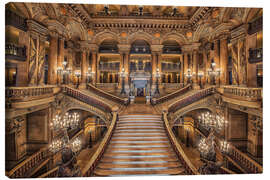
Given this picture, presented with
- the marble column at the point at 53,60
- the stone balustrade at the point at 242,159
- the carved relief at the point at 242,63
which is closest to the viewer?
the stone balustrade at the point at 242,159

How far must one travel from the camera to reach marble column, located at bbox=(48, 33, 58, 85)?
314 inches

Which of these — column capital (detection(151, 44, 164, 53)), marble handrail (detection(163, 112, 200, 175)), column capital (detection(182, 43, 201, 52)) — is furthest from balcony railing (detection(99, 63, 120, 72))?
marble handrail (detection(163, 112, 200, 175))

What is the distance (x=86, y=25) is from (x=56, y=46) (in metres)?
4.01

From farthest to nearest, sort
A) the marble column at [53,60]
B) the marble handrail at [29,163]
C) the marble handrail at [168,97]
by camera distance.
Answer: the marble handrail at [168,97] → the marble column at [53,60] → the marble handrail at [29,163]

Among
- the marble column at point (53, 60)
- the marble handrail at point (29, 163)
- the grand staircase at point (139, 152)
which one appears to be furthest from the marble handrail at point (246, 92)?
the marble column at point (53, 60)

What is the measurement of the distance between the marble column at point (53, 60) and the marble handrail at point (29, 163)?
4.00m

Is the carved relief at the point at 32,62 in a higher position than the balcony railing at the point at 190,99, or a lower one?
higher

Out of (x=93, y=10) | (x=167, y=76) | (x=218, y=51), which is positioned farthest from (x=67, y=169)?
(x=167, y=76)

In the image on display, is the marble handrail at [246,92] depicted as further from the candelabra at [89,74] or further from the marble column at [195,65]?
the candelabra at [89,74]

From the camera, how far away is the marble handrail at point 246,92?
4.77 m

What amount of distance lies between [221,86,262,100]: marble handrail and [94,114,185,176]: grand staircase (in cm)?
387

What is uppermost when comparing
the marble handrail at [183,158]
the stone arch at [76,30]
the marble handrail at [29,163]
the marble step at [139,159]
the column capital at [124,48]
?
the stone arch at [76,30]

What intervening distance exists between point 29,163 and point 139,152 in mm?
5057
